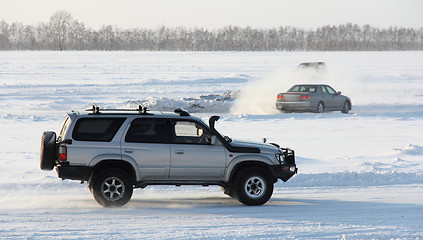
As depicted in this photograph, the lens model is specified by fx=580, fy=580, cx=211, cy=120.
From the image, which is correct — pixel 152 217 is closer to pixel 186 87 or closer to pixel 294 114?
pixel 294 114

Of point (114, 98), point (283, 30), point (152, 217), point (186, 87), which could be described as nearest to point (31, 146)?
point (152, 217)

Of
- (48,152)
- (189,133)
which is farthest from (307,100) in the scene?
(48,152)

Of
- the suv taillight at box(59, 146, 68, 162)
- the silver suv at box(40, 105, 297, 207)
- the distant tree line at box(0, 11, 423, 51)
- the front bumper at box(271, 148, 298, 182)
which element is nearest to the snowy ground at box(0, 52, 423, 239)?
the silver suv at box(40, 105, 297, 207)

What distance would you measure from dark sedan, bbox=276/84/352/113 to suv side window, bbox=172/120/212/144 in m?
15.7

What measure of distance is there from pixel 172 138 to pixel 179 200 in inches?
50.8

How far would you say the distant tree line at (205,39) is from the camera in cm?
14225

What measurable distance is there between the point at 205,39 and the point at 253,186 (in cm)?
14031

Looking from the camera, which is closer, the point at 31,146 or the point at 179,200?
the point at 179,200

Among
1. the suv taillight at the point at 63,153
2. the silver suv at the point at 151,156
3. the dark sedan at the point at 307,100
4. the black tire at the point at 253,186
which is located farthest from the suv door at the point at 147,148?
the dark sedan at the point at 307,100

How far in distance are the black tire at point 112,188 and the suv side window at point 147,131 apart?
60cm

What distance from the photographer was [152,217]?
867 centimetres

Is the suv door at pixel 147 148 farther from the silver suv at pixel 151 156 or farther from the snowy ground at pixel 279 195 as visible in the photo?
the snowy ground at pixel 279 195

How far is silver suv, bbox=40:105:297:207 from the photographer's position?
9156 millimetres

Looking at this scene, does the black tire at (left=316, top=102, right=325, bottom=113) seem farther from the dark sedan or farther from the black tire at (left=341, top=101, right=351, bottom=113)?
the black tire at (left=341, top=101, right=351, bottom=113)
